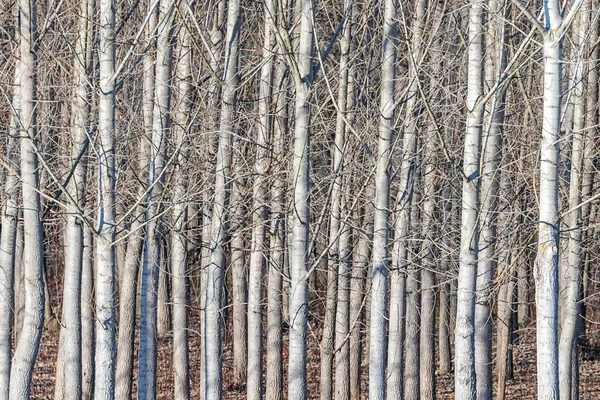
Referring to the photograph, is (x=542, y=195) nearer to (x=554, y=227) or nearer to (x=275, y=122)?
(x=554, y=227)

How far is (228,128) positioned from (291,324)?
287 centimetres

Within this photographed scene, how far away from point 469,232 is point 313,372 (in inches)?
458

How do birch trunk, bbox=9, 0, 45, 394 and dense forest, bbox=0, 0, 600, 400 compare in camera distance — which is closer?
dense forest, bbox=0, 0, 600, 400

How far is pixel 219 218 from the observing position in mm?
11078

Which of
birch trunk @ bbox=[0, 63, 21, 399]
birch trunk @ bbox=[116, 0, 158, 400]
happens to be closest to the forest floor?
birch trunk @ bbox=[116, 0, 158, 400]

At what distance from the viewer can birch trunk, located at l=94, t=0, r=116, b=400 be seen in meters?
8.66

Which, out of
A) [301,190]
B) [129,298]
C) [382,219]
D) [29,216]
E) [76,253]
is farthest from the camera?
[129,298]

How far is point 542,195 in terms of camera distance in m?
8.12

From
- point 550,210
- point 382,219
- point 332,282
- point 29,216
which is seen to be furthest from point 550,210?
point 332,282

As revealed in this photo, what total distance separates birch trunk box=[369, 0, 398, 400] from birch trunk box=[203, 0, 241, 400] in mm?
1784

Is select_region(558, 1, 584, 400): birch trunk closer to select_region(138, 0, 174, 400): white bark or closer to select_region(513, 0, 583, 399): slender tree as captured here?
select_region(513, 0, 583, 399): slender tree

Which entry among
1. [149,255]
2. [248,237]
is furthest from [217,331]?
[248,237]

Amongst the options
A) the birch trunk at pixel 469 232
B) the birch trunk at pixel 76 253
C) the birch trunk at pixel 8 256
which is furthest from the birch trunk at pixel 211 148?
the birch trunk at pixel 469 232

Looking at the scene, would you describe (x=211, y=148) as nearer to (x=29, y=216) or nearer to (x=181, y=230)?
(x=181, y=230)
